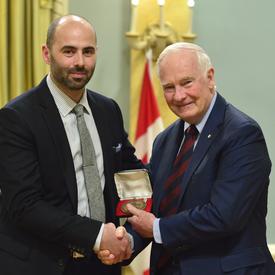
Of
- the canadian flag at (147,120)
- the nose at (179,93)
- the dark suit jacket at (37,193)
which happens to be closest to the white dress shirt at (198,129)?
the nose at (179,93)

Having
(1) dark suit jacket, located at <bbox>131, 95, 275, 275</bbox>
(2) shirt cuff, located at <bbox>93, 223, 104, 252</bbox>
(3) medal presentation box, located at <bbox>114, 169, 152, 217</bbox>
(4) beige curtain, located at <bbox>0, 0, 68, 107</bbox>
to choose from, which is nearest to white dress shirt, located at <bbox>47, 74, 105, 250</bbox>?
(2) shirt cuff, located at <bbox>93, 223, 104, 252</bbox>

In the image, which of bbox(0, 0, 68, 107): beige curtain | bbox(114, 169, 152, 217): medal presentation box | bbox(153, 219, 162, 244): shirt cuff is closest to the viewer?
bbox(153, 219, 162, 244): shirt cuff

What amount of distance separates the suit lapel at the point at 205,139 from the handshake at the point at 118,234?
0.55 feet

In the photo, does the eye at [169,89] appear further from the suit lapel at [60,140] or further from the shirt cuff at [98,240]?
the shirt cuff at [98,240]

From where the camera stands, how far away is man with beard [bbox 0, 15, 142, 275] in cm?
220

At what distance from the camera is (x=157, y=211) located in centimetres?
234

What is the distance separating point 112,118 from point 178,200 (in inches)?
22.2

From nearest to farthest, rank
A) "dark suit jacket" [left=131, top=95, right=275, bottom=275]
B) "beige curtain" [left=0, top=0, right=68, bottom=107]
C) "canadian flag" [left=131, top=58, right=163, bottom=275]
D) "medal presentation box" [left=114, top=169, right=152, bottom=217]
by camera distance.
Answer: "dark suit jacket" [left=131, top=95, right=275, bottom=275] < "medal presentation box" [left=114, top=169, right=152, bottom=217] < "beige curtain" [left=0, top=0, right=68, bottom=107] < "canadian flag" [left=131, top=58, right=163, bottom=275]

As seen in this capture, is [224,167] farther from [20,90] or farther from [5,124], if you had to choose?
[20,90]

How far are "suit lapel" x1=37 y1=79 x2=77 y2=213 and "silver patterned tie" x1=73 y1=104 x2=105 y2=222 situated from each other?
7 centimetres

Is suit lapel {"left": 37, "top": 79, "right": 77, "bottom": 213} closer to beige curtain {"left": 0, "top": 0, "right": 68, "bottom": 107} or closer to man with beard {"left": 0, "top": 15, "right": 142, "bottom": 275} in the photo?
man with beard {"left": 0, "top": 15, "right": 142, "bottom": 275}

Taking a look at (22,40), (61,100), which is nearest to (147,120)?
(22,40)

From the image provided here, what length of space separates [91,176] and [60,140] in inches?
7.5

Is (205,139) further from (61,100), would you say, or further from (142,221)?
(61,100)
